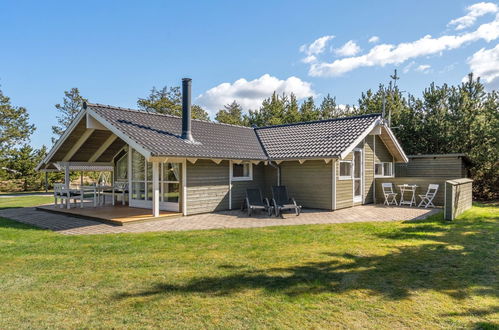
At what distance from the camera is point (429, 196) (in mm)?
13664

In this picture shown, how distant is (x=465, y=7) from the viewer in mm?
11203

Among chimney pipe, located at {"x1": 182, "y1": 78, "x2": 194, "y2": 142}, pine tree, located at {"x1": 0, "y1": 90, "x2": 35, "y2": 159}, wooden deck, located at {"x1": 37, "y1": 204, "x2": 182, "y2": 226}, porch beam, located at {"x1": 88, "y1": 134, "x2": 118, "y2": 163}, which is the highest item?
pine tree, located at {"x1": 0, "y1": 90, "x2": 35, "y2": 159}

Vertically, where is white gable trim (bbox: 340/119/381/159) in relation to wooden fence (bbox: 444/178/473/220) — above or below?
above

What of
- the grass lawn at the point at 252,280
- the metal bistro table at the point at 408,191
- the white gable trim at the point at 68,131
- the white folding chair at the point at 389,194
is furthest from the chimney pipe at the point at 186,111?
the metal bistro table at the point at 408,191

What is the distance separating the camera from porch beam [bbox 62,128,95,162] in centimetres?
1194

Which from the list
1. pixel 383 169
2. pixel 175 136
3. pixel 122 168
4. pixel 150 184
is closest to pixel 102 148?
pixel 122 168

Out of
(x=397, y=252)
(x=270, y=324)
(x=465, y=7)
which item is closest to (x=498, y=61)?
(x=465, y=7)

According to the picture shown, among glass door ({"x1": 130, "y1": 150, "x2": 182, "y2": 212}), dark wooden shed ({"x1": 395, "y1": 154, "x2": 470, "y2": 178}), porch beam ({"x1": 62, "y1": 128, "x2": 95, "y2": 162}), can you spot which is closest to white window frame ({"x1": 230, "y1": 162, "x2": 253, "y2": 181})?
glass door ({"x1": 130, "y1": 150, "x2": 182, "y2": 212})

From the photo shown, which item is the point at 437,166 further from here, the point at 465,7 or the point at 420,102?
the point at 465,7

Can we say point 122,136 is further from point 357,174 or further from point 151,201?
point 357,174

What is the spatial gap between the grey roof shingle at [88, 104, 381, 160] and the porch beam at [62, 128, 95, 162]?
51.0 inches

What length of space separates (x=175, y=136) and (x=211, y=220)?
3558 millimetres

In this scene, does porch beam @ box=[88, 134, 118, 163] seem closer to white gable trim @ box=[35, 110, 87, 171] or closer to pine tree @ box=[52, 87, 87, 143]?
white gable trim @ box=[35, 110, 87, 171]

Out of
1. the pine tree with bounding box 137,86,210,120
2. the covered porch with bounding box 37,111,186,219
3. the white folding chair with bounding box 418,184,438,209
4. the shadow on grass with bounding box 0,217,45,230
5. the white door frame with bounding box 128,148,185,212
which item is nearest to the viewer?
the shadow on grass with bounding box 0,217,45,230
